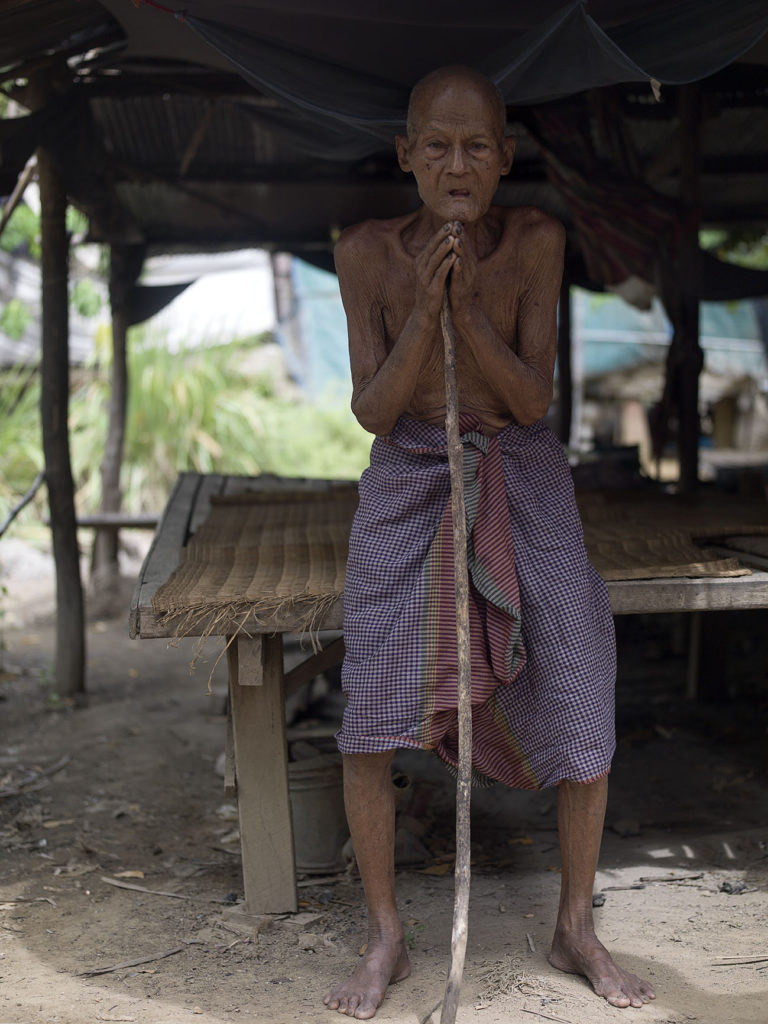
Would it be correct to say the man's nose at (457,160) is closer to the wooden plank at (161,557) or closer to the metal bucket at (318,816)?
the wooden plank at (161,557)

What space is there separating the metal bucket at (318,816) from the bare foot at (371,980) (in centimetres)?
70

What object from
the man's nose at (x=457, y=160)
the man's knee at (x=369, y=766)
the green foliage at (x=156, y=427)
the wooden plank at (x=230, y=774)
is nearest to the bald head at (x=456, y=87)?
the man's nose at (x=457, y=160)

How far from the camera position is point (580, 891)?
2.31 metres

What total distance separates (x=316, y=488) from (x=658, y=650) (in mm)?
2003

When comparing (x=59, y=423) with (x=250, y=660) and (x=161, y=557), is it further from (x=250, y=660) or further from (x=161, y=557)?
(x=250, y=660)

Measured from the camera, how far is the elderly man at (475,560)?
2211 millimetres

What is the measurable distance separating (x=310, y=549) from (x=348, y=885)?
1017mm

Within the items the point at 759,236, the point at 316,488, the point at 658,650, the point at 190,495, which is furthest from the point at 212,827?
the point at 759,236

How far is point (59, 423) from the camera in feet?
16.7

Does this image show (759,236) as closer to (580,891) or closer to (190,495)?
(190,495)

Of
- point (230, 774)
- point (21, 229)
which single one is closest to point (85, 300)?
point (21, 229)

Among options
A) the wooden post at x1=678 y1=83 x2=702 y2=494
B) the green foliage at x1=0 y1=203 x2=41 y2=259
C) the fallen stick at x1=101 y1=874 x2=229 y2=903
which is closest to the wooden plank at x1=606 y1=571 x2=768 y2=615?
the fallen stick at x1=101 y1=874 x2=229 y2=903

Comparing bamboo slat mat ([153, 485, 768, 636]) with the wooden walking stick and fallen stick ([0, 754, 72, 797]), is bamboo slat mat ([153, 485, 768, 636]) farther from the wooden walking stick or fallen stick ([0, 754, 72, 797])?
fallen stick ([0, 754, 72, 797])

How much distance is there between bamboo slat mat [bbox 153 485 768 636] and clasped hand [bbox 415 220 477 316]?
2.53 feet
